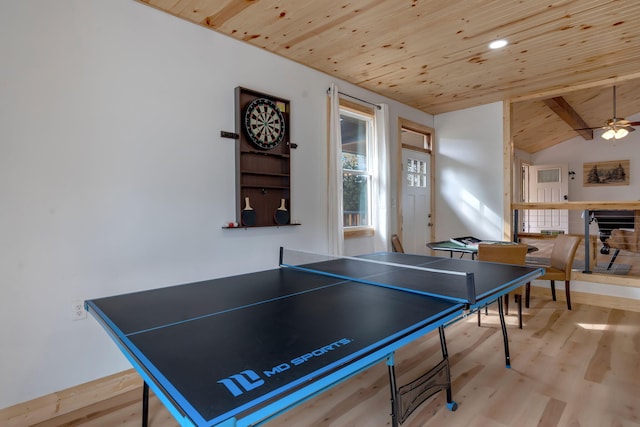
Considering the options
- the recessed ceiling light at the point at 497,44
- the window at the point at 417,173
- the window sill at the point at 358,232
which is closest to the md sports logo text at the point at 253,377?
the window sill at the point at 358,232

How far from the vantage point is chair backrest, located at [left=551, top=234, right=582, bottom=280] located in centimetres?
373

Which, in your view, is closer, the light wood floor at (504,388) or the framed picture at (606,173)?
the light wood floor at (504,388)

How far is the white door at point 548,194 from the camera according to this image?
8859mm

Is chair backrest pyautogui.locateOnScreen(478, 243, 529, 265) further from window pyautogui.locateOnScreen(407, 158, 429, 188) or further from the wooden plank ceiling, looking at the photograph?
window pyautogui.locateOnScreen(407, 158, 429, 188)

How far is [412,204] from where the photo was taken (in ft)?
16.9

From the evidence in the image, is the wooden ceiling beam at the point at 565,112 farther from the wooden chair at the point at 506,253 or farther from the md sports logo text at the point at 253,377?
the md sports logo text at the point at 253,377

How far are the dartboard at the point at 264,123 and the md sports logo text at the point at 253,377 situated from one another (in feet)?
7.69

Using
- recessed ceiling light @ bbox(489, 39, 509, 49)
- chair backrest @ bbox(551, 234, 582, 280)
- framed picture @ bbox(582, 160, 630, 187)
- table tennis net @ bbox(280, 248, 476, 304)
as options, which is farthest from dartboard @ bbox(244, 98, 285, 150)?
framed picture @ bbox(582, 160, 630, 187)

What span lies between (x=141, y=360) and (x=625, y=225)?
672 centimetres

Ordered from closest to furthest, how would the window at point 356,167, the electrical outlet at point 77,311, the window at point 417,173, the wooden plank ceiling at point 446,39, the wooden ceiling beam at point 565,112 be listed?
the electrical outlet at point 77,311 → the wooden plank ceiling at point 446,39 → the window at point 356,167 → the window at point 417,173 → the wooden ceiling beam at point 565,112

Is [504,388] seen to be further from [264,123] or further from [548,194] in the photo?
[548,194]

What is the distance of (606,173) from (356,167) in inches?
313

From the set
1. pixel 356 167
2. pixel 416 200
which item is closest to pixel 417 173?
pixel 416 200

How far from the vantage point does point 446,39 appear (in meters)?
3.02
